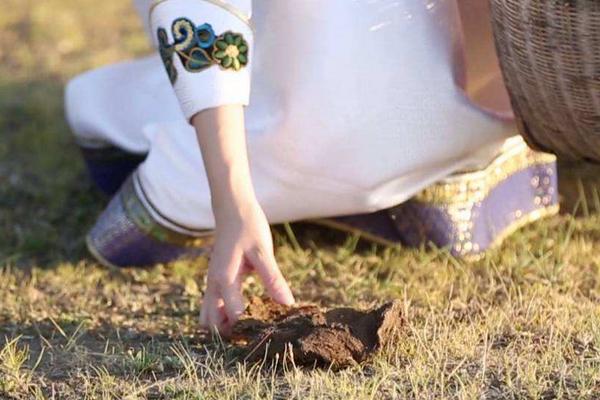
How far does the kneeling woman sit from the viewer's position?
175cm

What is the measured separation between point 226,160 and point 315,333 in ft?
0.86

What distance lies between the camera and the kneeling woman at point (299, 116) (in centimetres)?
175

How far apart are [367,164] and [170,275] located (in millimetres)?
425

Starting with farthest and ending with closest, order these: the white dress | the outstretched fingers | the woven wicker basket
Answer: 1. the white dress
2. the outstretched fingers
3. the woven wicker basket

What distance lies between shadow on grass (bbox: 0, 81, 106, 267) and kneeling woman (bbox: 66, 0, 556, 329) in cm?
26

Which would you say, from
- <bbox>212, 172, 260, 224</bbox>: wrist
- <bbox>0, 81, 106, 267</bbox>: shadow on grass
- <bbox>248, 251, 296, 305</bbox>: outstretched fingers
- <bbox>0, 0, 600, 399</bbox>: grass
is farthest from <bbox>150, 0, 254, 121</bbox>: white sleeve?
<bbox>0, 81, 106, 267</bbox>: shadow on grass

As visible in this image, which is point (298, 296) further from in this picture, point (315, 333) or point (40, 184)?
point (40, 184)

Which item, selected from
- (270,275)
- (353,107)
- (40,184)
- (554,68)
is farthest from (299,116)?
(40,184)

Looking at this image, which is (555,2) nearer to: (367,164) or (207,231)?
(367,164)

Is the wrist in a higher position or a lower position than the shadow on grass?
higher

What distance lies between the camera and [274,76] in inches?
77.8

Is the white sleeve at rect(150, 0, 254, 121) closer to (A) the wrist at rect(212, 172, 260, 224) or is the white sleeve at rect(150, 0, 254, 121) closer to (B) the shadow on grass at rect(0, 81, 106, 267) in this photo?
(A) the wrist at rect(212, 172, 260, 224)

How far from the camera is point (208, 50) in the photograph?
69.3 inches

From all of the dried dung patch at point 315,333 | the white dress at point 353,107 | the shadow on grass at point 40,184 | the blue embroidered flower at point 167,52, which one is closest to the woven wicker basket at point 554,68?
the white dress at point 353,107
